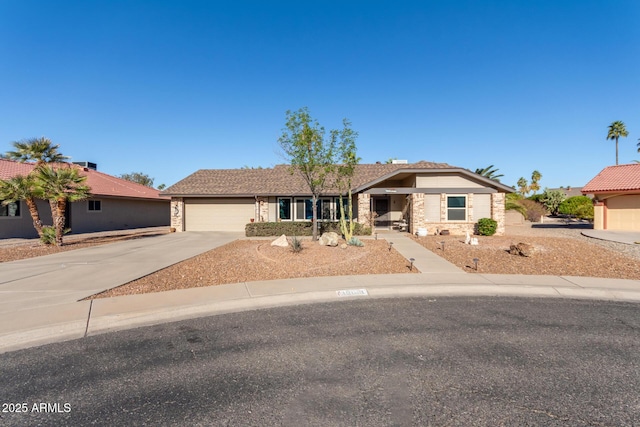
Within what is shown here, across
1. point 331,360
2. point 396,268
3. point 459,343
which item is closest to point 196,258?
point 396,268

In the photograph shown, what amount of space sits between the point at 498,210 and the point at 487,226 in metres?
1.71

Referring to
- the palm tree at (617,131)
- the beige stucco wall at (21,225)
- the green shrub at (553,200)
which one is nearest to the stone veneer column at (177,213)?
the beige stucco wall at (21,225)

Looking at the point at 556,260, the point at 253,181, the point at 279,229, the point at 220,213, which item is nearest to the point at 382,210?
the point at 279,229

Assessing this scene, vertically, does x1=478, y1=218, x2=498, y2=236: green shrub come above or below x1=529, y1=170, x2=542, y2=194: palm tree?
below

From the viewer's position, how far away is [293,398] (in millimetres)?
3498

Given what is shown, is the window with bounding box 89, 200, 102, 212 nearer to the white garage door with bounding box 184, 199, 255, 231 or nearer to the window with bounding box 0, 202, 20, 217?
the window with bounding box 0, 202, 20, 217

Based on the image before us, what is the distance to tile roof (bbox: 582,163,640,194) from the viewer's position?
2103 centimetres

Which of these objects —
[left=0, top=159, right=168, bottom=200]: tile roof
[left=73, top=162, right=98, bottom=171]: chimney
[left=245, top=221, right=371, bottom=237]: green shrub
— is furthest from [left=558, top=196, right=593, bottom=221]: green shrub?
[left=73, top=162, right=98, bottom=171]: chimney

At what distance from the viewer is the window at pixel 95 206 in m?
23.8

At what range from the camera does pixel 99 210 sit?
2441 cm

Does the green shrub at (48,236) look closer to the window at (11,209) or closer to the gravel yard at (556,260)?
the window at (11,209)

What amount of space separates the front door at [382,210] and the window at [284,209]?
6.59 m

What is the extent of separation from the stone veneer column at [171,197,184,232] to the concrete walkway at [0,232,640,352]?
1236 centimetres

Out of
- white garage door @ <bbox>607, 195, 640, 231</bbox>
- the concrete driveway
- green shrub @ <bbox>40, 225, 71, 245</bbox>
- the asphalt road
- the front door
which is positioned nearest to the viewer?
the asphalt road
